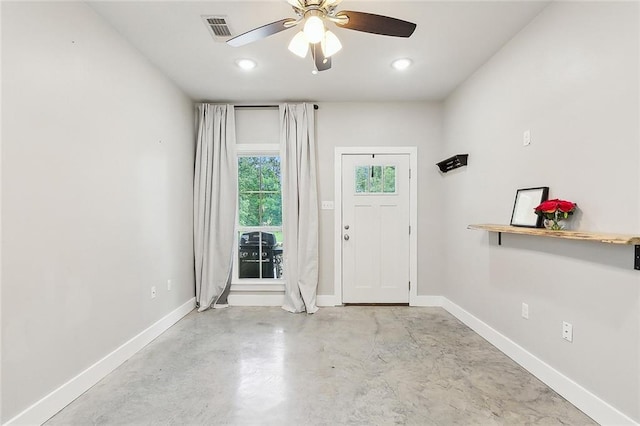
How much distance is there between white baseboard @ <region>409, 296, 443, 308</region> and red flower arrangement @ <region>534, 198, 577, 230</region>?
211cm

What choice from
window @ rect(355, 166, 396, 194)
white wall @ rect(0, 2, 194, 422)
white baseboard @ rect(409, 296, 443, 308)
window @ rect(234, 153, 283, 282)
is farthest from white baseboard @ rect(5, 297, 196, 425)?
white baseboard @ rect(409, 296, 443, 308)

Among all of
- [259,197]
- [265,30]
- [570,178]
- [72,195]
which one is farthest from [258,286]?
[570,178]

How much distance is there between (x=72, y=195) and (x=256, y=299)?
2.45m

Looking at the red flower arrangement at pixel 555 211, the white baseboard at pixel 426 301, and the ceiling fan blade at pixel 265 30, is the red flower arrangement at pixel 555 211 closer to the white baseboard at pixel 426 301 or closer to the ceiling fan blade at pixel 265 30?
the ceiling fan blade at pixel 265 30

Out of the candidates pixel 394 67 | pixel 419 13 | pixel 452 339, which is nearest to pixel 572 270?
pixel 452 339

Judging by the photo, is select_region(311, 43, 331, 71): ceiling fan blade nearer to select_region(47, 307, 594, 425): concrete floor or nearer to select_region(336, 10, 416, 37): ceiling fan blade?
select_region(336, 10, 416, 37): ceiling fan blade

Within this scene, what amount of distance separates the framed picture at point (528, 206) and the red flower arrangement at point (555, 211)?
11 centimetres

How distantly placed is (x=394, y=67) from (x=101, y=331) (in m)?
3.36

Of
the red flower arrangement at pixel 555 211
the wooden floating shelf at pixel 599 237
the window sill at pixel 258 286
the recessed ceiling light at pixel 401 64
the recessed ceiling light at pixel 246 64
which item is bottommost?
the window sill at pixel 258 286

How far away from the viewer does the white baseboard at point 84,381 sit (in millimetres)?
1652

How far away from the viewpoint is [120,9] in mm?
2098

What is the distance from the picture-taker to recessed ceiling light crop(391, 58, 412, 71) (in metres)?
2.79

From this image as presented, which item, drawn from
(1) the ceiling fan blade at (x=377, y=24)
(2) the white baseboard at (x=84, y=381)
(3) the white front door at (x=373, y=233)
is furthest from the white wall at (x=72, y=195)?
(3) the white front door at (x=373, y=233)

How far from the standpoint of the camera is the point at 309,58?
9.01ft
